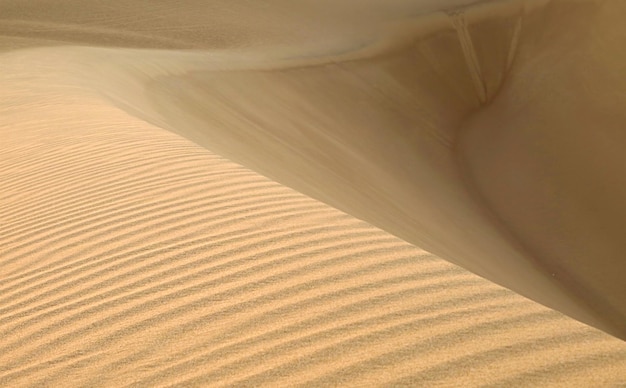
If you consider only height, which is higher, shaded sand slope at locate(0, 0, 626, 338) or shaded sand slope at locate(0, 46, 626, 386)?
shaded sand slope at locate(0, 0, 626, 338)

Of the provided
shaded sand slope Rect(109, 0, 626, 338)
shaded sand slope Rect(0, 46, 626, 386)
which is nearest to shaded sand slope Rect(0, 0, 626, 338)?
shaded sand slope Rect(109, 0, 626, 338)

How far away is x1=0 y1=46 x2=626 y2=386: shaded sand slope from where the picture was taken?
206cm

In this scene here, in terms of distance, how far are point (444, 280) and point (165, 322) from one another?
88 cm

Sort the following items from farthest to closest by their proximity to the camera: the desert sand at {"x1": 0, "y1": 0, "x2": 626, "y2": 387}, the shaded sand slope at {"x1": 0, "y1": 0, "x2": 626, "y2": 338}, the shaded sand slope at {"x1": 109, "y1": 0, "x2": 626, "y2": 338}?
1. the shaded sand slope at {"x1": 0, "y1": 0, "x2": 626, "y2": 338}
2. the shaded sand slope at {"x1": 109, "y1": 0, "x2": 626, "y2": 338}
3. the desert sand at {"x1": 0, "y1": 0, "x2": 626, "y2": 387}

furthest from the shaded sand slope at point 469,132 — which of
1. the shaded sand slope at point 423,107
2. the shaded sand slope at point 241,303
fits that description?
the shaded sand slope at point 241,303

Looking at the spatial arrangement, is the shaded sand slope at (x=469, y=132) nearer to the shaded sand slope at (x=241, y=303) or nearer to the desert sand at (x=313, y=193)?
the desert sand at (x=313, y=193)

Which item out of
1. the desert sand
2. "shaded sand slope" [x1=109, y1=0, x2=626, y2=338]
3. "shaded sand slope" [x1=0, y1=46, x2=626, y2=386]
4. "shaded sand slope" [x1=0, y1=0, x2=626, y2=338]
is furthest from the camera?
"shaded sand slope" [x1=0, y1=0, x2=626, y2=338]

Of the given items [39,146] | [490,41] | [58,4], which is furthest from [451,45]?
[39,146]

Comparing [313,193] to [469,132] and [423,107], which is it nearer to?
[469,132]

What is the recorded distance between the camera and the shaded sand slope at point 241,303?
2.06 m

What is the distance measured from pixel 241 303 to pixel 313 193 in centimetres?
324

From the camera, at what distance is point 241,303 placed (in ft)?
7.97

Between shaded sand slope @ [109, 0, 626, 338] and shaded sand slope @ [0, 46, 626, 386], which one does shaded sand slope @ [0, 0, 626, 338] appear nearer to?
shaded sand slope @ [109, 0, 626, 338]

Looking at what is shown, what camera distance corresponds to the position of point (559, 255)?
30.6ft
